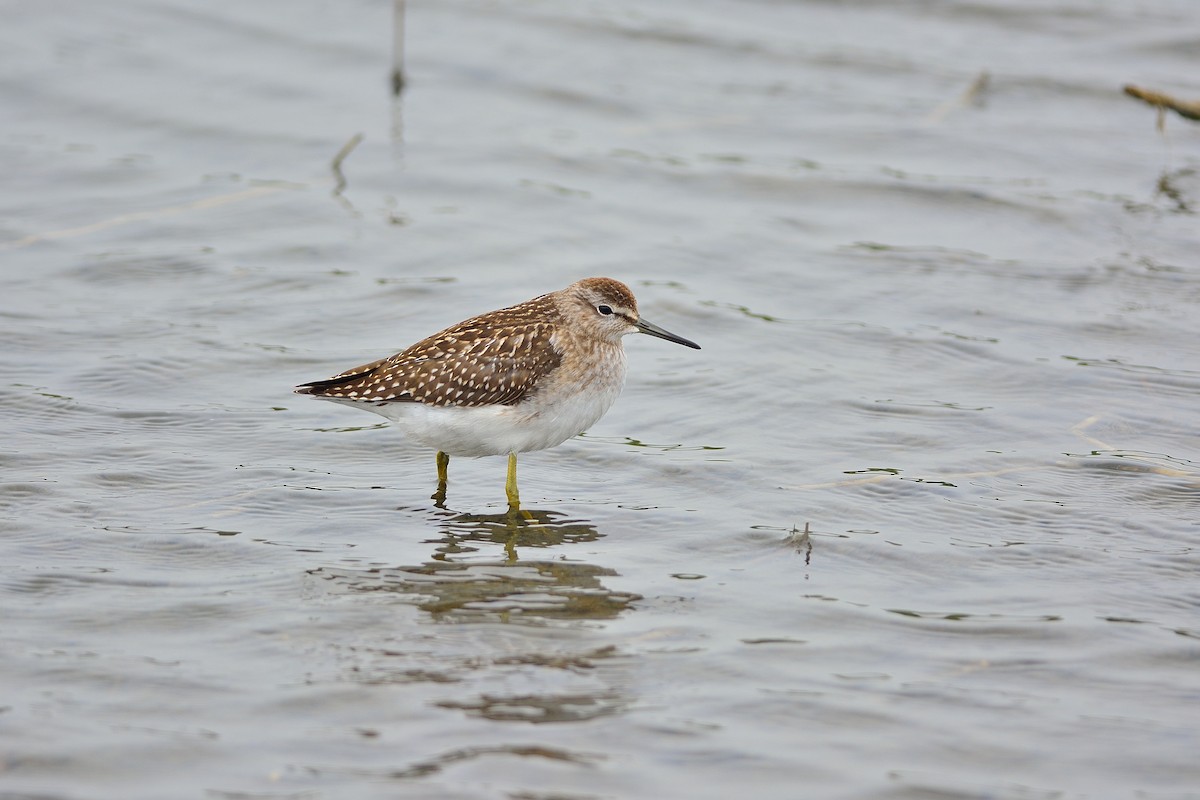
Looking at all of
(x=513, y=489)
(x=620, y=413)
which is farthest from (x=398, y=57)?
(x=513, y=489)

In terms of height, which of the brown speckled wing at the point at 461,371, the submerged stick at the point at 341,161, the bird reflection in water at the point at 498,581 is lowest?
the bird reflection in water at the point at 498,581

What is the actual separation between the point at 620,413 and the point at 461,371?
5.60 feet

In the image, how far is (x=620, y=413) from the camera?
9.48m

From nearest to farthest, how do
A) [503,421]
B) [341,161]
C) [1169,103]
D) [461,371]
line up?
1. [503,421]
2. [461,371]
3. [1169,103]
4. [341,161]

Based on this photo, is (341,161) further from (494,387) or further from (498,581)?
(498,581)

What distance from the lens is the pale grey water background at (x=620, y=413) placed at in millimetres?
5598

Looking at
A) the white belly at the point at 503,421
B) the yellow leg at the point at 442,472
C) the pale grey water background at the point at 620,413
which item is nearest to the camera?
the pale grey water background at the point at 620,413

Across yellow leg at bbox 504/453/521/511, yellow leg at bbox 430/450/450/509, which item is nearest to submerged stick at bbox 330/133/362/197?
yellow leg at bbox 430/450/450/509

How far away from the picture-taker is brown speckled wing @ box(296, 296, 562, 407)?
7.96 metres

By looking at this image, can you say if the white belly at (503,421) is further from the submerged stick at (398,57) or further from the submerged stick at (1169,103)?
the submerged stick at (398,57)

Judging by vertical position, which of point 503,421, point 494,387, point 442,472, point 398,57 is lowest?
point 442,472

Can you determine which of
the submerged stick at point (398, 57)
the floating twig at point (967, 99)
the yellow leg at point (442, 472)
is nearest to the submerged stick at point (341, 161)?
the submerged stick at point (398, 57)

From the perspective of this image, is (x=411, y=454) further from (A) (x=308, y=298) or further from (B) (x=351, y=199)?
(B) (x=351, y=199)

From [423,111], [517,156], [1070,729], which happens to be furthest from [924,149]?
[1070,729]
